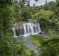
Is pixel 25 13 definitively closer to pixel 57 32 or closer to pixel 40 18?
pixel 40 18

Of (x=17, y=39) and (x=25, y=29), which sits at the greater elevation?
(x=17, y=39)

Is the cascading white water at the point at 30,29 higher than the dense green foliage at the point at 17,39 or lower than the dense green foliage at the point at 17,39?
lower

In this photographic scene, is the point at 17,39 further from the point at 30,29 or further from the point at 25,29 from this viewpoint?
the point at 30,29

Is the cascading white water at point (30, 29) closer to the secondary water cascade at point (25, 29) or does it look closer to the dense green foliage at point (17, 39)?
the secondary water cascade at point (25, 29)

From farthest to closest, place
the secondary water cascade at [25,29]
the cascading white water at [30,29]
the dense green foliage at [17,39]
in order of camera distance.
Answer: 1. the cascading white water at [30,29]
2. the secondary water cascade at [25,29]
3. the dense green foliage at [17,39]

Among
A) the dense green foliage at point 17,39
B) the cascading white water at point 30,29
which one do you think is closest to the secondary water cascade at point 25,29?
the cascading white water at point 30,29

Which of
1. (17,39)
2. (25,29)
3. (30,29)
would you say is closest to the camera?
(17,39)

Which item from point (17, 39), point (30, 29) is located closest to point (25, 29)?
point (30, 29)

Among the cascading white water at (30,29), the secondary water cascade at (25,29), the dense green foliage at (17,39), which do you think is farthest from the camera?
the cascading white water at (30,29)

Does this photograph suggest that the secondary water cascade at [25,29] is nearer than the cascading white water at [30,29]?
Yes

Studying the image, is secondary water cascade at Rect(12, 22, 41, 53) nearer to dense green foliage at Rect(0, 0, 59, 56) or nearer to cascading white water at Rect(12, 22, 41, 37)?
cascading white water at Rect(12, 22, 41, 37)

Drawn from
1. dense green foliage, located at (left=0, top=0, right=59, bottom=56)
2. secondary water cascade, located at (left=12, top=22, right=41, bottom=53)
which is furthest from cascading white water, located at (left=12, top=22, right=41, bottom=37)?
dense green foliage, located at (left=0, top=0, right=59, bottom=56)

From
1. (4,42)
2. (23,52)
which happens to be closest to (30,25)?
(23,52)
